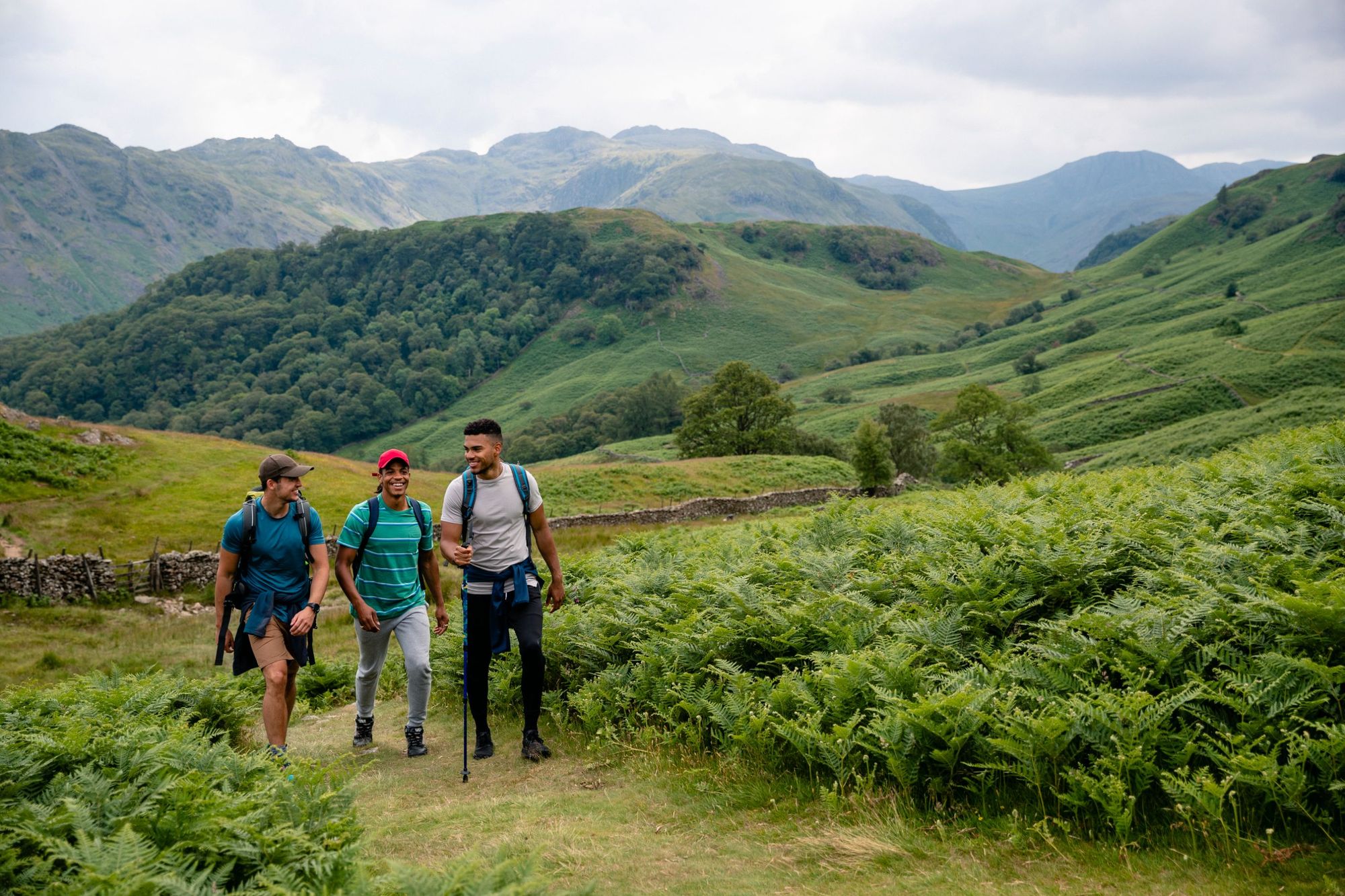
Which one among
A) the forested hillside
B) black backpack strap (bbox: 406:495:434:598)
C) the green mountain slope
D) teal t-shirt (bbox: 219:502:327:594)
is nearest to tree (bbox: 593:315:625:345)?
the green mountain slope

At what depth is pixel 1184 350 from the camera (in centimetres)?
8869

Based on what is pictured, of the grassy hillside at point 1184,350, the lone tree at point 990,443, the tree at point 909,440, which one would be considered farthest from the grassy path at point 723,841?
the tree at point 909,440

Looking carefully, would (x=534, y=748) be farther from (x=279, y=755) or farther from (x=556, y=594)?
(x=279, y=755)

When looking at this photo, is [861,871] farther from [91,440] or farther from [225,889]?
[91,440]

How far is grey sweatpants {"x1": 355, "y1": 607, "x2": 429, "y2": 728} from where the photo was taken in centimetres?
802

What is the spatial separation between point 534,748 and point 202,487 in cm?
3854

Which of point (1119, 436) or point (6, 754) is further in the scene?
point (1119, 436)

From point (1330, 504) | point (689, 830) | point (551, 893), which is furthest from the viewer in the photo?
point (1330, 504)

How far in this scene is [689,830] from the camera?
545 cm

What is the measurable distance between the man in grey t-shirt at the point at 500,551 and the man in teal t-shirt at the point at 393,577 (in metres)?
0.47

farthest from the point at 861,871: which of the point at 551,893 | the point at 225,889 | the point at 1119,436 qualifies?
the point at 1119,436

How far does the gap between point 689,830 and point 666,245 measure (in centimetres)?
20154

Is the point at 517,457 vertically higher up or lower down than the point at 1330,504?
lower down

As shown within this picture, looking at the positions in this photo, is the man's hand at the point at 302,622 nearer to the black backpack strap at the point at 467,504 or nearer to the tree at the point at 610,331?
the black backpack strap at the point at 467,504
